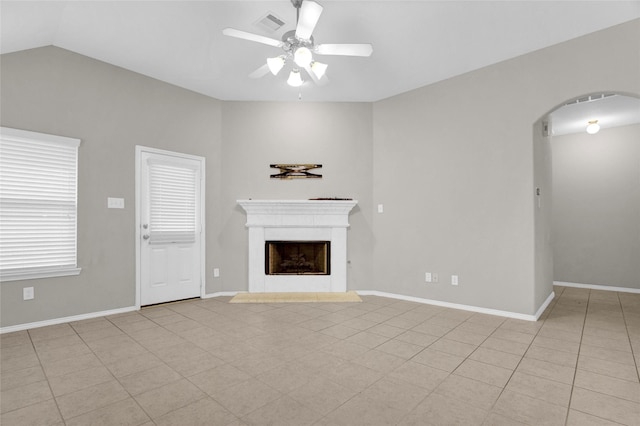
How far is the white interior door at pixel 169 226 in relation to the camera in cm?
425

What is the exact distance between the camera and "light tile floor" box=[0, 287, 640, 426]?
6.15ft

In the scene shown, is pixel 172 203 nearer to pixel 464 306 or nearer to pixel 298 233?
pixel 298 233

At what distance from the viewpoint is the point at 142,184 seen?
423 centimetres

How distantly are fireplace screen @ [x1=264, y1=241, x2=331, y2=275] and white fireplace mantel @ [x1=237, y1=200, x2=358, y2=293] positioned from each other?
0.09 meters

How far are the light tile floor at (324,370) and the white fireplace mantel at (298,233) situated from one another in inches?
44.3

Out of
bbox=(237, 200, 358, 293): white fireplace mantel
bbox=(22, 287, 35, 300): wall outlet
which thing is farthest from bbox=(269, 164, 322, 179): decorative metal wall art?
bbox=(22, 287, 35, 300): wall outlet

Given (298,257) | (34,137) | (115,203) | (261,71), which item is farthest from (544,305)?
(34,137)

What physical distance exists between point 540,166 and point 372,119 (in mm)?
2370

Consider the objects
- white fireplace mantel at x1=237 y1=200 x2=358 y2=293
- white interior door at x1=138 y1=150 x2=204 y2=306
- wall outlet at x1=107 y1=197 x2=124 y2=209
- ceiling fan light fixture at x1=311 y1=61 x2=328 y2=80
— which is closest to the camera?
ceiling fan light fixture at x1=311 y1=61 x2=328 y2=80

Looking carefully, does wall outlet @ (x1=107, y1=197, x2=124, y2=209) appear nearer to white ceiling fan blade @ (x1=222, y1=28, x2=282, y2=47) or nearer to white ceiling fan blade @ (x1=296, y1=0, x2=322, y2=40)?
white ceiling fan blade @ (x1=222, y1=28, x2=282, y2=47)

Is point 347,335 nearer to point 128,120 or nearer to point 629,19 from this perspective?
point 128,120

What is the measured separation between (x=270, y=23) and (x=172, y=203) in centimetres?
272

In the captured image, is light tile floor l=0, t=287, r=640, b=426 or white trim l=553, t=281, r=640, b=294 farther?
white trim l=553, t=281, r=640, b=294

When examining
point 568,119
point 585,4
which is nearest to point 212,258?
point 585,4
